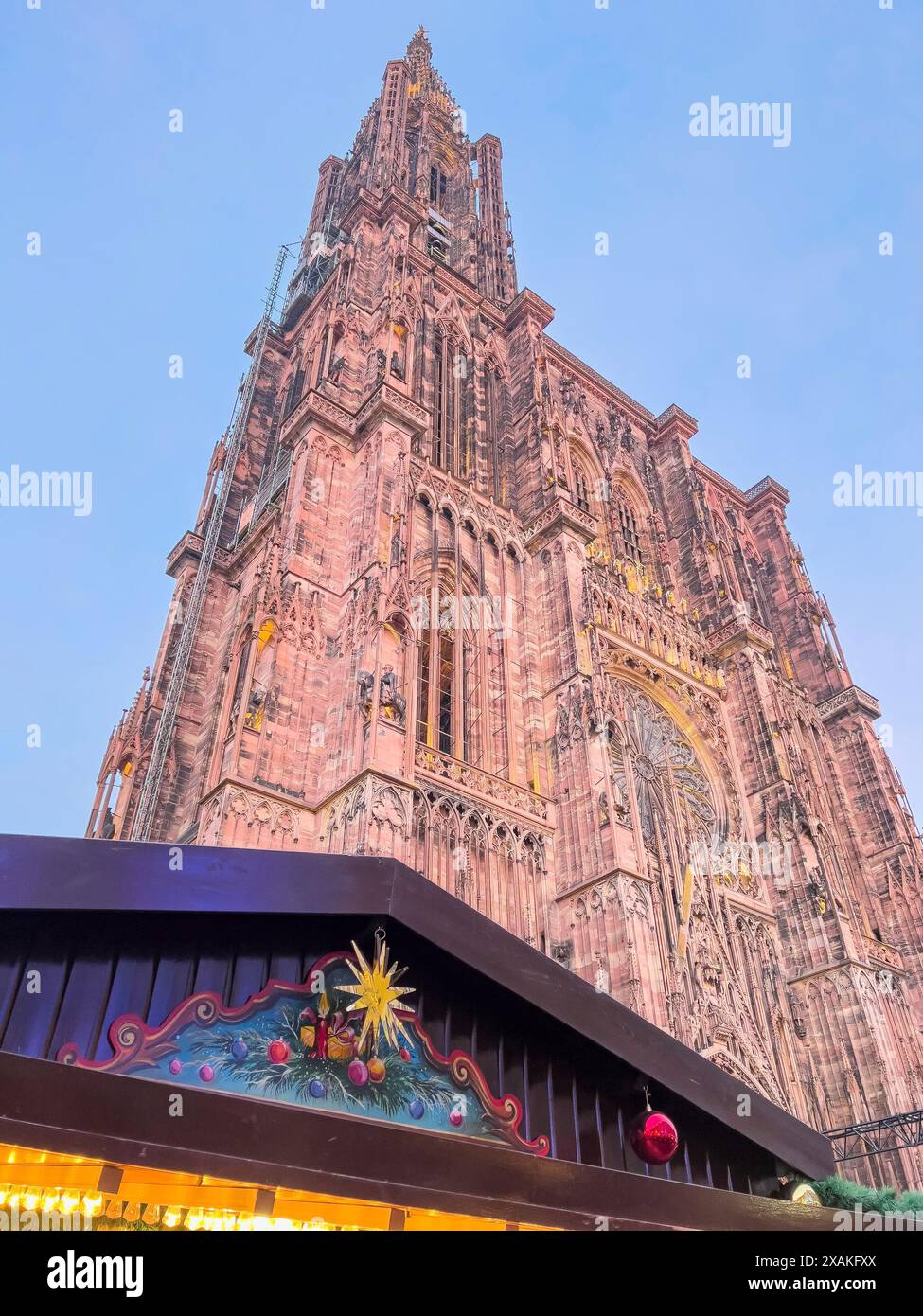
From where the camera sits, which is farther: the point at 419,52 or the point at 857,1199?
the point at 419,52

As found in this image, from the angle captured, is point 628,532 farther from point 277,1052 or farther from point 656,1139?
point 277,1052

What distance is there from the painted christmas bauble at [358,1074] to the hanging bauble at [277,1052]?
595 millimetres

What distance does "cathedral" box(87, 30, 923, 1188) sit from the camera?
58.7 feet

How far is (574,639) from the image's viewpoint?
2267 cm

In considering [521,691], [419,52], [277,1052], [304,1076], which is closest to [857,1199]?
[304,1076]

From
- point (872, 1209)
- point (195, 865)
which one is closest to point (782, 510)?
point (872, 1209)

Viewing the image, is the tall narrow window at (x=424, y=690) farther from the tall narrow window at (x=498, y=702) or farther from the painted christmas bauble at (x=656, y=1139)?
the painted christmas bauble at (x=656, y=1139)

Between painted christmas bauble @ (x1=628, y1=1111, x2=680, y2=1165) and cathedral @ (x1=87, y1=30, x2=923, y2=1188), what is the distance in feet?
21.7

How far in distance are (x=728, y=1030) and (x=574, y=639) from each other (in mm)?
9558

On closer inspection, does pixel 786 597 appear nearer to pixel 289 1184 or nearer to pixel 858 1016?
pixel 858 1016

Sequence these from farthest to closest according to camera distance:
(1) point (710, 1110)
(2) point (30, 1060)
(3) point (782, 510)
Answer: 1. (3) point (782, 510)
2. (1) point (710, 1110)
3. (2) point (30, 1060)

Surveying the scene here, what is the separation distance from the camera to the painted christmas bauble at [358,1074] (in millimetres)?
8281

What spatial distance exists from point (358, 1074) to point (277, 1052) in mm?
766

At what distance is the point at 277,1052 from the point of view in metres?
8.16
